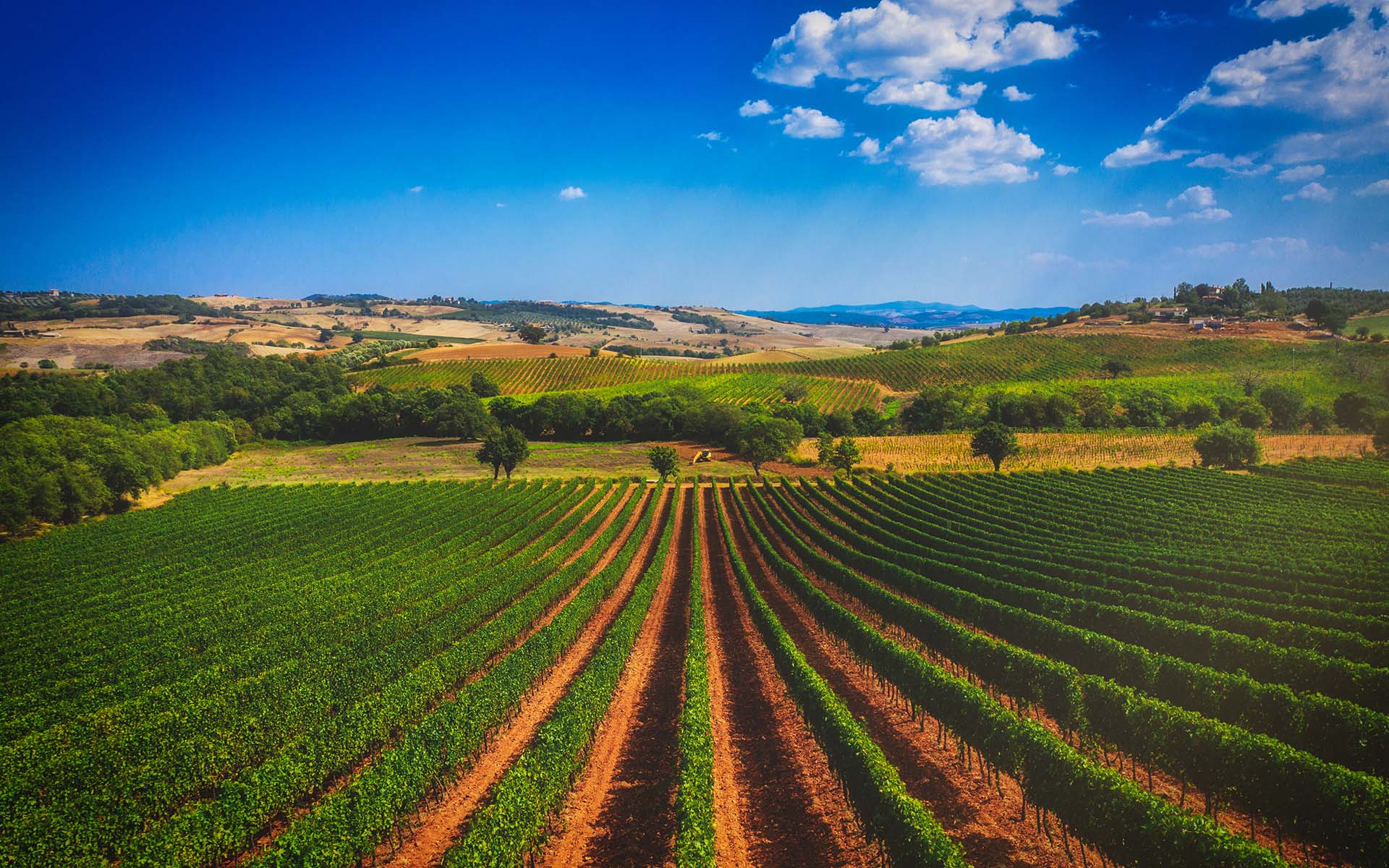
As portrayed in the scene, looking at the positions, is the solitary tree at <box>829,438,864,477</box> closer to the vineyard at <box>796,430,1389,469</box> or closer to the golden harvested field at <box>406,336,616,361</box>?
the vineyard at <box>796,430,1389,469</box>

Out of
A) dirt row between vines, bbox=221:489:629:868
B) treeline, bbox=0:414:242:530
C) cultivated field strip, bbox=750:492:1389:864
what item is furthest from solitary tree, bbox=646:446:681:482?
treeline, bbox=0:414:242:530

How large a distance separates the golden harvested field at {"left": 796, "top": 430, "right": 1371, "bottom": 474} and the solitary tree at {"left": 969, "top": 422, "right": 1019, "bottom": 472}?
5052 mm

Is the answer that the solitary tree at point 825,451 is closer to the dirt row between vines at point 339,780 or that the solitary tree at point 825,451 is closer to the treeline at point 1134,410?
the treeline at point 1134,410

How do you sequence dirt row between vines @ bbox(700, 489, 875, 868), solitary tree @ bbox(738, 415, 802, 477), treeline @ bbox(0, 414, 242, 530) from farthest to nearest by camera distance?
solitary tree @ bbox(738, 415, 802, 477)
treeline @ bbox(0, 414, 242, 530)
dirt row between vines @ bbox(700, 489, 875, 868)

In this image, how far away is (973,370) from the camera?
438ft

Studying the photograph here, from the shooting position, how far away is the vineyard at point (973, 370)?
334ft

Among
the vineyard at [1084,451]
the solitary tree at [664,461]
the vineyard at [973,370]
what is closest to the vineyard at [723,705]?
the solitary tree at [664,461]

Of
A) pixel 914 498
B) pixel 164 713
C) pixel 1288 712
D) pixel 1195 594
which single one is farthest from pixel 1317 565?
pixel 164 713

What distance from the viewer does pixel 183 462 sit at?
81312mm

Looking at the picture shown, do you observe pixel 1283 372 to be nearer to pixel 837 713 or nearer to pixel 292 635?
pixel 837 713

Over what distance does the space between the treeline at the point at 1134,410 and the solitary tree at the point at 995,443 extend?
2348cm

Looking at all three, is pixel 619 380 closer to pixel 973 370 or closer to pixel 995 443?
pixel 973 370

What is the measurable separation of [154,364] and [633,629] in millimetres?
166216

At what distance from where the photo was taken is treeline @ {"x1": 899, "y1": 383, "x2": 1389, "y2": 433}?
8144cm
